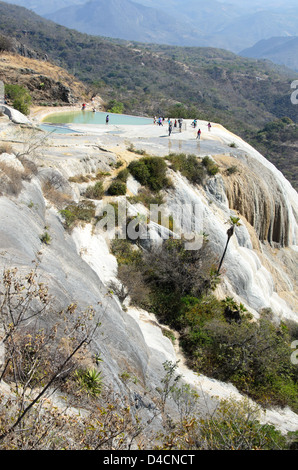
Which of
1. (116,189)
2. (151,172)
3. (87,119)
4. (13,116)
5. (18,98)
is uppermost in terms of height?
(18,98)

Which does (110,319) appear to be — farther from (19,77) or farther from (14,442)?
(19,77)

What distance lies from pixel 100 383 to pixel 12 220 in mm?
4955

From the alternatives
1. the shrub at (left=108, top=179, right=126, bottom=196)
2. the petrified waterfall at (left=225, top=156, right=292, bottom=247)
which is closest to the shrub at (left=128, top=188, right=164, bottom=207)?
the shrub at (left=108, top=179, right=126, bottom=196)

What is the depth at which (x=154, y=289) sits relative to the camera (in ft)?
48.6

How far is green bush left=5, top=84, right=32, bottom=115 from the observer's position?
91.2 feet

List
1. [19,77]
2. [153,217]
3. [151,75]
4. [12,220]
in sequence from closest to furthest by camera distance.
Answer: [12,220] → [153,217] → [19,77] → [151,75]

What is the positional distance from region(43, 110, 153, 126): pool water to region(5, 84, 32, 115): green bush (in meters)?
1.93

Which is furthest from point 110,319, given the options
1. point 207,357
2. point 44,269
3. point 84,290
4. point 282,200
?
point 282,200

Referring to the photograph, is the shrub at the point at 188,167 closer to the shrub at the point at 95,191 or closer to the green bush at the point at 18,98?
the shrub at the point at 95,191

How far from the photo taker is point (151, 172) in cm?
2031

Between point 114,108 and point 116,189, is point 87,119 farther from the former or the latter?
point 116,189

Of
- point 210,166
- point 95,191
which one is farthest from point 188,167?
point 95,191

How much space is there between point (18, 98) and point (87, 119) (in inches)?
272

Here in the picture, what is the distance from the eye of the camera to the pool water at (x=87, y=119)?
101 feet
